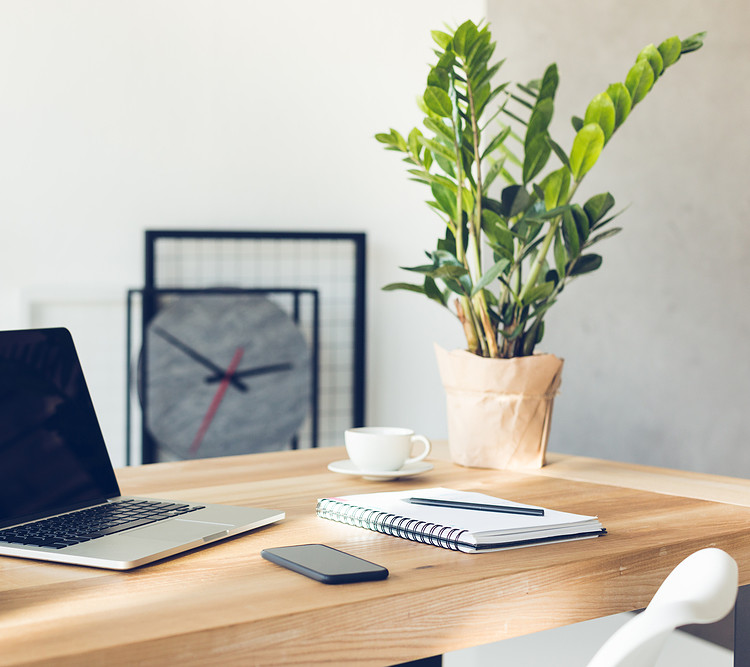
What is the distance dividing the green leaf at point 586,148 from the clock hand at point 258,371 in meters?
1.39

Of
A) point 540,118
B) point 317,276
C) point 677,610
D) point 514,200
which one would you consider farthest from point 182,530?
point 317,276

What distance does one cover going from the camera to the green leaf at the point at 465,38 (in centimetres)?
115

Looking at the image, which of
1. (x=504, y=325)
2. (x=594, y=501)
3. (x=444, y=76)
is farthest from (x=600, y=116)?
(x=594, y=501)

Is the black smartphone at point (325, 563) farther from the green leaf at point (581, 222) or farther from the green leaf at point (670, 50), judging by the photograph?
the green leaf at point (670, 50)

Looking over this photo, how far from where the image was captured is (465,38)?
1.16 m

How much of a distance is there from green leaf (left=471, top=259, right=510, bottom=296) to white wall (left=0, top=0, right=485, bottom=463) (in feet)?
4.80

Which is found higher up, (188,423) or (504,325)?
(504,325)

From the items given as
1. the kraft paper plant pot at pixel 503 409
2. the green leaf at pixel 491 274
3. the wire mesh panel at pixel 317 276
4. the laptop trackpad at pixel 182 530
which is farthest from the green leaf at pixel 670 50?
the wire mesh panel at pixel 317 276

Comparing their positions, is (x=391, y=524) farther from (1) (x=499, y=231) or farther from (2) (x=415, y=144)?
(2) (x=415, y=144)

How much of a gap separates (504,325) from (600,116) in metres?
0.34

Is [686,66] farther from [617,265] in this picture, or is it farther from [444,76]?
[444,76]

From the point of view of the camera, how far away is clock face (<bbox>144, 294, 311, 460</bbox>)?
7.65ft

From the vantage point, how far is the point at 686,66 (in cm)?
239

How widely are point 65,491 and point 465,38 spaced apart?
789 mm
